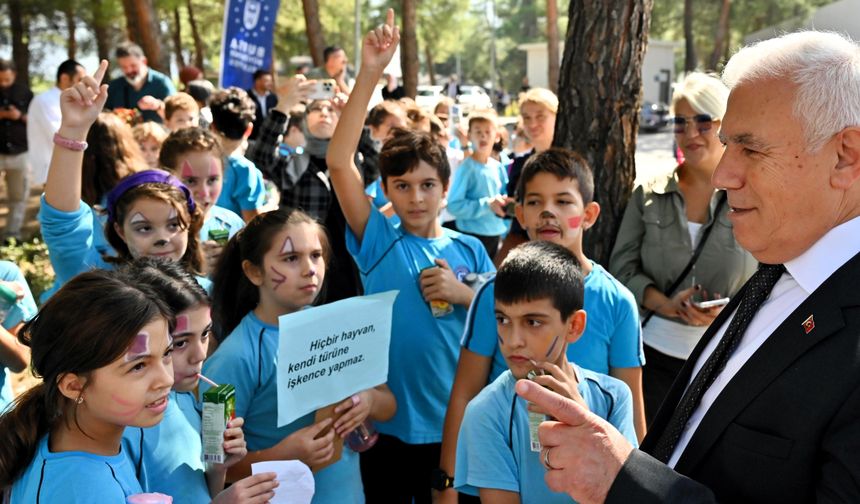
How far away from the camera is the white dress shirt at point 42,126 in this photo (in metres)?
8.96

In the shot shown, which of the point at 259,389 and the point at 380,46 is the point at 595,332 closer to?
the point at 259,389

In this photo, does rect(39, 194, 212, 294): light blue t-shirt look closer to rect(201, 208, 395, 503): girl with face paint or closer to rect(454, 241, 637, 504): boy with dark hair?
rect(201, 208, 395, 503): girl with face paint

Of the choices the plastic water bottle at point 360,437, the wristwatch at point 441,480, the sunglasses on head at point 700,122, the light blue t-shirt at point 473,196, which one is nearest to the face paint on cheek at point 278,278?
the plastic water bottle at point 360,437

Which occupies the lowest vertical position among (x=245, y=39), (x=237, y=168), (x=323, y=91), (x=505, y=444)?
(x=505, y=444)

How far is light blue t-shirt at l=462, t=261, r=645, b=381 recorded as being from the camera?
2875 mm

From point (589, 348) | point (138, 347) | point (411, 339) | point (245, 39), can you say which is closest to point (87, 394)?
point (138, 347)

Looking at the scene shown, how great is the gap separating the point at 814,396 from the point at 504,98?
49.7m

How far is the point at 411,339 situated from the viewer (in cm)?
334

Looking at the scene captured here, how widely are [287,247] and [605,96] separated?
198 cm

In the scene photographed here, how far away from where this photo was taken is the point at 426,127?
270 inches

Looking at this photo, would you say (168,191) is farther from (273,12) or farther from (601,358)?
(273,12)

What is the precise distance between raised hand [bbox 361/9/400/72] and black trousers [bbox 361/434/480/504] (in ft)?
5.23

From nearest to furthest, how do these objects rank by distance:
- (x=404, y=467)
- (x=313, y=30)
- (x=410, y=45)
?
(x=404, y=467) < (x=313, y=30) < (x=410, y=45)

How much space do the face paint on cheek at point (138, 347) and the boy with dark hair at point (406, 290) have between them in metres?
1.43
